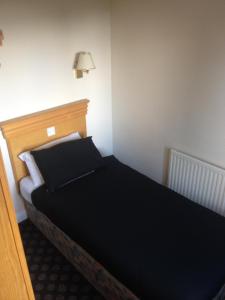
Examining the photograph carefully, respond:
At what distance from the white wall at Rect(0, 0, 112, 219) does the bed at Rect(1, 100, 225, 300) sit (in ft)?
0.47

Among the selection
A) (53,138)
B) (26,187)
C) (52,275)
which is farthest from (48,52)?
(52,275)

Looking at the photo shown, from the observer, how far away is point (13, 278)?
0.82 metres

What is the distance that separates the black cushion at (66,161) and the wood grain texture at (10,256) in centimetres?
157

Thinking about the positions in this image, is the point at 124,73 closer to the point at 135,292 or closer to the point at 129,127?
the point at 129,127

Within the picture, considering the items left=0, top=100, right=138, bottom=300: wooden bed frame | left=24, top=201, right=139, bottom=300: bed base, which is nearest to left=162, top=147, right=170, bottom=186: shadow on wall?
left=0, top=100, right=138, bottom=300: wooden bed frame

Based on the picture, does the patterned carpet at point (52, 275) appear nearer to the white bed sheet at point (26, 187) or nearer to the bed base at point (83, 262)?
the bed base at point (83, 262)

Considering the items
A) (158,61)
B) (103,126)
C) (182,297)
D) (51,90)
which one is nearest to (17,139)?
(51,90)

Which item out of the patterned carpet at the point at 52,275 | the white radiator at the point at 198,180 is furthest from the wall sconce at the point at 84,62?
the patterned carpet at the point at 52,275

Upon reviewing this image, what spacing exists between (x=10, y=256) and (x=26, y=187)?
1815mm

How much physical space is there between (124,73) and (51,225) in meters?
1.70

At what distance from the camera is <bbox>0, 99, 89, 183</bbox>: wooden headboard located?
2.42 meters

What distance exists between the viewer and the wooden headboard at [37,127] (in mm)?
2420

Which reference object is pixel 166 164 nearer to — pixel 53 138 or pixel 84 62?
pixel 53 138

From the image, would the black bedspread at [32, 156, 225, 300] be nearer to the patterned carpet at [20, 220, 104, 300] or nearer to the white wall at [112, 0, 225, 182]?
the patterned carpet at [20, 220, 104, 300]
